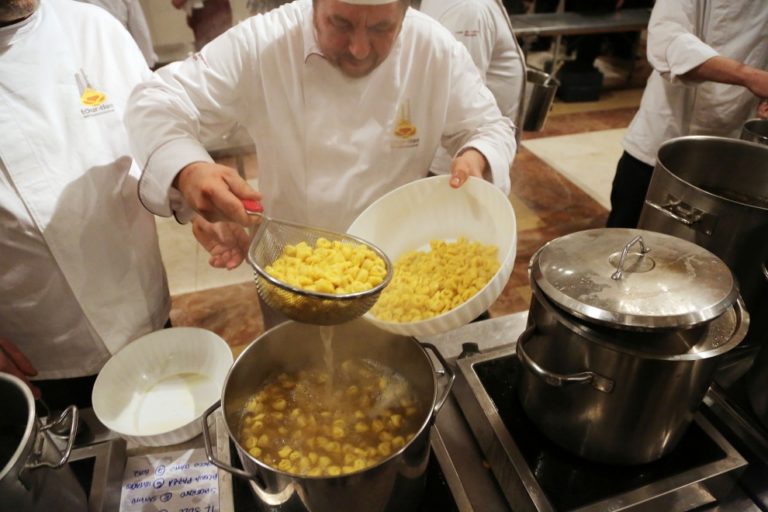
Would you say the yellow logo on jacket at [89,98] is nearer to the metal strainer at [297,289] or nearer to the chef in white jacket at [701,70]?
the metal strainer at [297,289]

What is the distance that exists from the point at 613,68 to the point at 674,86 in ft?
15.0

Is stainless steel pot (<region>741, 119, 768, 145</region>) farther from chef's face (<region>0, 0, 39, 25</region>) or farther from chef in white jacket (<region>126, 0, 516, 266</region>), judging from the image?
chef's face (<region>0, 0, 39, 25</region>)

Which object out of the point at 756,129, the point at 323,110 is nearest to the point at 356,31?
the point at 323,110

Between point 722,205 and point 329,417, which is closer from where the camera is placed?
point 329,417

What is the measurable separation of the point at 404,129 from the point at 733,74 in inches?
52.2

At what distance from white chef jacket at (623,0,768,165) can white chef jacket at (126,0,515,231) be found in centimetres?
104

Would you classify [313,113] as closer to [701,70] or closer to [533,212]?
[701,70]

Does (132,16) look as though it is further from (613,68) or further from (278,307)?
(613,68)

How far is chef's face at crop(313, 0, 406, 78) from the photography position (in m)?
1.15

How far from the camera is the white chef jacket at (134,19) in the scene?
8.96 feet

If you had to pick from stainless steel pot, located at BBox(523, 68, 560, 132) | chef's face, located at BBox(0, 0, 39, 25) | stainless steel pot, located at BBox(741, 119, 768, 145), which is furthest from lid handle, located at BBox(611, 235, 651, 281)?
stainless steel pot, located at BBox(523, 68, 560, 132)

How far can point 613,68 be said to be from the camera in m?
6.18

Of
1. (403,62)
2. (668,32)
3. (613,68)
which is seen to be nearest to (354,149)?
(403,62)

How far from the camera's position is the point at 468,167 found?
50.4 inches
